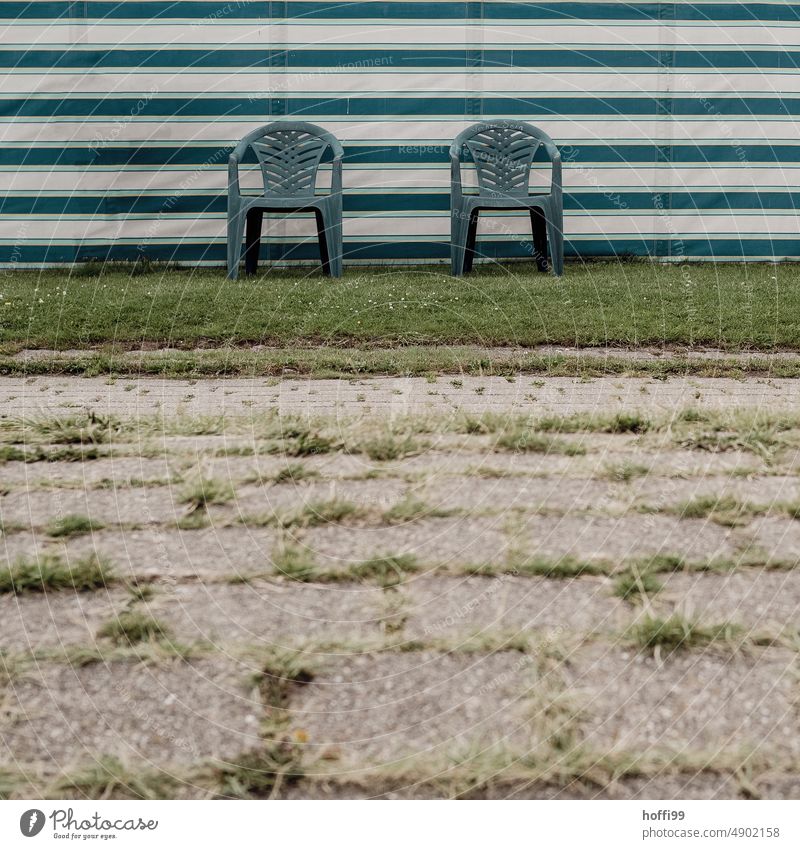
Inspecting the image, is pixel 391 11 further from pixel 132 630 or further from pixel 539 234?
pixel 132 630

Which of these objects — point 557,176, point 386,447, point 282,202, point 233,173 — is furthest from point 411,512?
point 557,176

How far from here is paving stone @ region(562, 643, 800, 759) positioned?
1.19m

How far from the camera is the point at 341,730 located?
121 cm

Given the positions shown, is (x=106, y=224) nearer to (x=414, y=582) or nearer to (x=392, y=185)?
(x=392, y=185)

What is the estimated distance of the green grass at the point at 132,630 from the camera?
1.42m

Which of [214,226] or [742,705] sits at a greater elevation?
[742,705]

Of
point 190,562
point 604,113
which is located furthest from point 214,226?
point 190,562

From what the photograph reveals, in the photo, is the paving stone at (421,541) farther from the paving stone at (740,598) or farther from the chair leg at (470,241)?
the chair leg at (470,241)

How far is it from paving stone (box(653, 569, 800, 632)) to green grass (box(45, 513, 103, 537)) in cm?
102

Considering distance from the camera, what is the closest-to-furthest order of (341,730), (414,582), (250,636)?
1. (341,730)
2. (250,636)
3. (414,582)

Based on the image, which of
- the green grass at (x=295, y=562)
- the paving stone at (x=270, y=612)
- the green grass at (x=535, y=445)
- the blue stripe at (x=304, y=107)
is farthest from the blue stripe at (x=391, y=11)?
the paving stone at (x=270, y=612)

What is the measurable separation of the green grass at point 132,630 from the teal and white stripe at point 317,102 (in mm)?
5767

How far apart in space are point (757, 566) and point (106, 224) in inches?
249

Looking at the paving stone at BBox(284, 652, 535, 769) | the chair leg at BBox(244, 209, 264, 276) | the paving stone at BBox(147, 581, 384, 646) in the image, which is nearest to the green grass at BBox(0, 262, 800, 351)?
the chair leg at BBox(244, 209, 264, 276)
